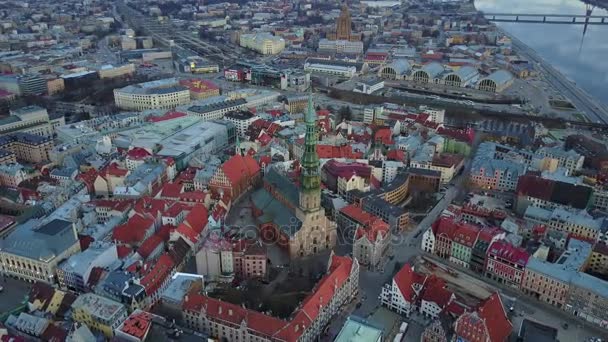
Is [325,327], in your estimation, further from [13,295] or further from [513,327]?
[13,295]

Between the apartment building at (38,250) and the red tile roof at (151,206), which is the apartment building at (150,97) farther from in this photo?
the apartment building at (38,250)

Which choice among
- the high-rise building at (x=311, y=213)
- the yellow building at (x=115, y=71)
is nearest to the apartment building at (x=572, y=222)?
the high-rise building at (x=311, y=213)

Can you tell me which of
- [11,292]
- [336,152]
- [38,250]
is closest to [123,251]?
[38,250]

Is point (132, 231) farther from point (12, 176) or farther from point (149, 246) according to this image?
point (12, 176)

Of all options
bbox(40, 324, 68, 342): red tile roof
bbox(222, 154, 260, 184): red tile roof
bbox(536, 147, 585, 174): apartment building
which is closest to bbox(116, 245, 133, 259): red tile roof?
bbox(40, 324, 68, 342): red tile roof

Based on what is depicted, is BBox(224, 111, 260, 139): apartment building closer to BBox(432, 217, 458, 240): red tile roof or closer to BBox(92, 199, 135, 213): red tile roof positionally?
BBox(92, 199, 135, 213): red tile roof

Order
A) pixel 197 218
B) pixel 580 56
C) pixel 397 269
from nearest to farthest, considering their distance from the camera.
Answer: pixel 397 269 → pixel 197 218 → pixel 580 56
